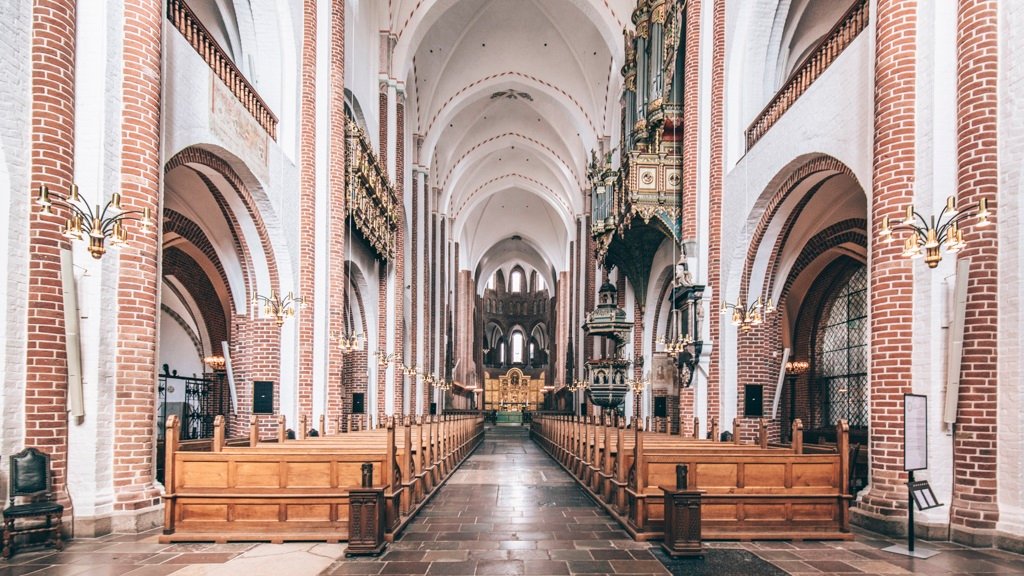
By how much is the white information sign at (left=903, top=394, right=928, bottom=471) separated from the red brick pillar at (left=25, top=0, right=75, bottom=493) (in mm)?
7441

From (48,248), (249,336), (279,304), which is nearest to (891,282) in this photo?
→ (48,248)

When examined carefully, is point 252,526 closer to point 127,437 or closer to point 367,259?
point 127,437

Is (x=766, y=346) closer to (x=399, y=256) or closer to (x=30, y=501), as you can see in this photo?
(x=30, y=501)

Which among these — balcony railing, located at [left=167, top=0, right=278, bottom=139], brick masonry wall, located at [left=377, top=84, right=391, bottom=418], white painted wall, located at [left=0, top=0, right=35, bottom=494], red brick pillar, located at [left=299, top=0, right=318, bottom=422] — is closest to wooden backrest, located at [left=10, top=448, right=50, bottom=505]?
white painted wall, located at [left=0, top=0, right=35, bottom=494]

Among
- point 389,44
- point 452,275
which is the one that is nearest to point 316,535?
point 389,44

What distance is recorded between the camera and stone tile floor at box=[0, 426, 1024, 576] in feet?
18.6

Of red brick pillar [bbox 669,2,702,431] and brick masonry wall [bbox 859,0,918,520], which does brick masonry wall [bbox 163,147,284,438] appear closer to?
red brick pillar [bbox 669,2,702,431]

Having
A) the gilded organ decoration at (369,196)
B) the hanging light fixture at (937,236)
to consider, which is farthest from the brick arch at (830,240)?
the gilded organ decoration at (369,196)

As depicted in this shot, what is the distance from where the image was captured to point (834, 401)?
1720cm

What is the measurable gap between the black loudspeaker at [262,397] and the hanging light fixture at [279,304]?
1.06 meters

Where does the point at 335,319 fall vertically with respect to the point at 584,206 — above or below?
below

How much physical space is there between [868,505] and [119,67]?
340 inches

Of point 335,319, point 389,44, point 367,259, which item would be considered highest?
point 389,44

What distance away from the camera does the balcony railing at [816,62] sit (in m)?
8.78
